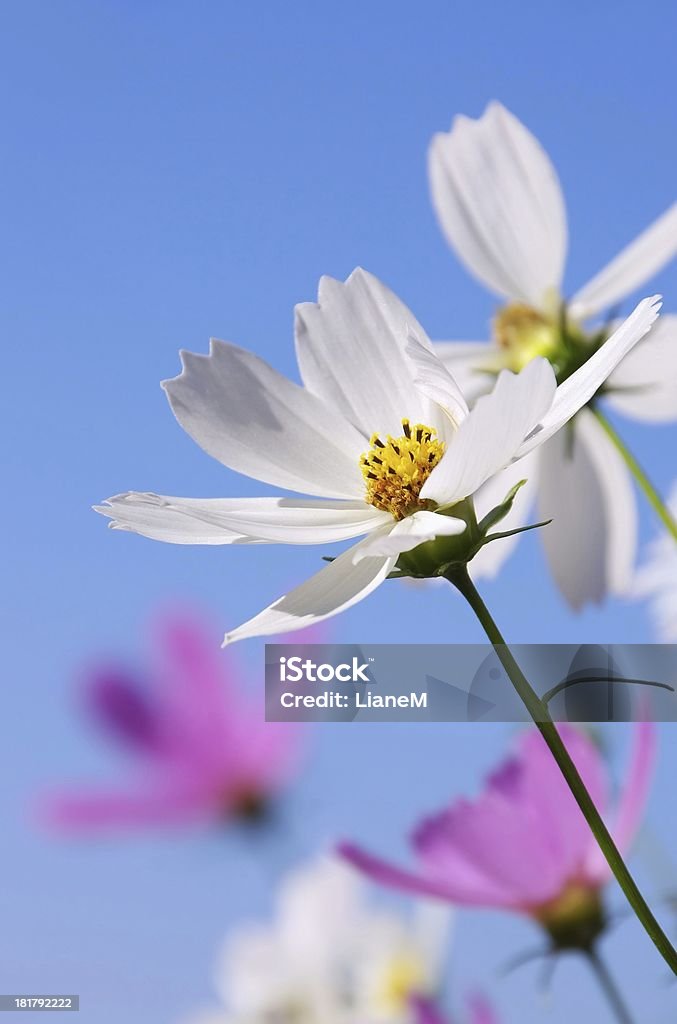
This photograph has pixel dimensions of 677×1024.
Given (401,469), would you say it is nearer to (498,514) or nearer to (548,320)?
(498,514)

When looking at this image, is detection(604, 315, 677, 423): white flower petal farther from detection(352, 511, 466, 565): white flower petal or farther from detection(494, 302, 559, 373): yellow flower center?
detection(352, 511, 466, 565): white flower petal

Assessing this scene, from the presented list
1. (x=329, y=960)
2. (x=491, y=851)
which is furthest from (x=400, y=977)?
(x=491, y=851)

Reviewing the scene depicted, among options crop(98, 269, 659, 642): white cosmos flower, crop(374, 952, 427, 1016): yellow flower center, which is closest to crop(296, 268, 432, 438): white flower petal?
crop(98, 269, 659, 642): white cosmos flower

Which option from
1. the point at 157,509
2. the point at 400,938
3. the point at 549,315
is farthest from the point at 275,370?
the point at 400,938

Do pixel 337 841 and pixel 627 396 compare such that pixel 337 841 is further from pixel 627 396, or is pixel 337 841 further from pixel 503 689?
pixel 627 396

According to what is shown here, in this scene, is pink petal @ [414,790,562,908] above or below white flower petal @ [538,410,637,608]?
below

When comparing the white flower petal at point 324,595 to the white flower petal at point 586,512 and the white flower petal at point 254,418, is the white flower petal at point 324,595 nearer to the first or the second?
the white flower petal at point 254,418
